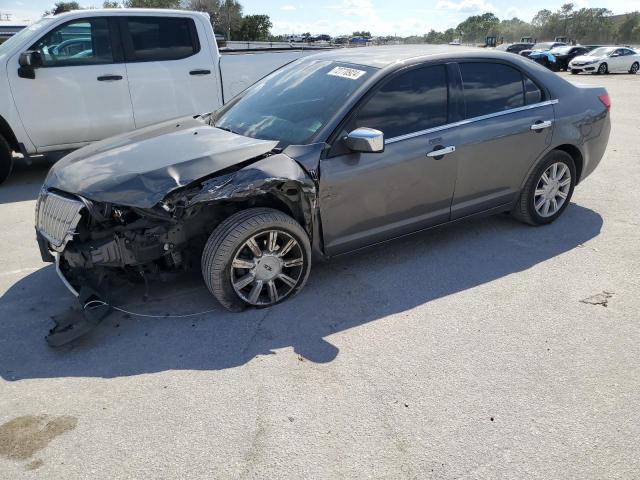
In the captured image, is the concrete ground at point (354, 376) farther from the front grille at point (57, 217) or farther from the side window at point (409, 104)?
the side window at point (409, 104)

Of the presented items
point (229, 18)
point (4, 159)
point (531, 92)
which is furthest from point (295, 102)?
point (229, 18)

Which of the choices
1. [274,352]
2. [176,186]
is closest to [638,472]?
[274,352]

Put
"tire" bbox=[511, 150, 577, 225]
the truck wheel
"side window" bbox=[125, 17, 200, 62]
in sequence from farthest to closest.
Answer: "side window" bbox=[125, 17, 200, 62]
the truck wheel
"tire" bbox=[511, 150, 577, 225]

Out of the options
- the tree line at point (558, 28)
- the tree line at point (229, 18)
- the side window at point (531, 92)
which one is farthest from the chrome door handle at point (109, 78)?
the tree line at point (558, 28)

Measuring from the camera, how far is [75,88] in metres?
6.62

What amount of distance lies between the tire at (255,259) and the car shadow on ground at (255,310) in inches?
5.0

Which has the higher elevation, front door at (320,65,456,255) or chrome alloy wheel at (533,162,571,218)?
front door at (320,65,456,255)

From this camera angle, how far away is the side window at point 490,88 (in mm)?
4273

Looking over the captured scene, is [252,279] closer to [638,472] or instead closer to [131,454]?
[131,454]

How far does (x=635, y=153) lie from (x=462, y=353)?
6423 mm

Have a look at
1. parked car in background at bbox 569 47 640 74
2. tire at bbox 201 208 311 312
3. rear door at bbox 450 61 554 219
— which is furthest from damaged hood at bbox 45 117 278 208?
parked car in background at bbox 569 47 640 74

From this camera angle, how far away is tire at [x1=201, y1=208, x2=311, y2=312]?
11.1 ft

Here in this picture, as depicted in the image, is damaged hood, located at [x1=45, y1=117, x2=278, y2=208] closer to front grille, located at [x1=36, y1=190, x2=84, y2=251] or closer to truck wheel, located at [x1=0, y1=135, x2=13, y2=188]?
front grille, located at [x1=36, y1=190, x2=84, y2=251]

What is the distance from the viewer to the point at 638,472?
237 centimetres
